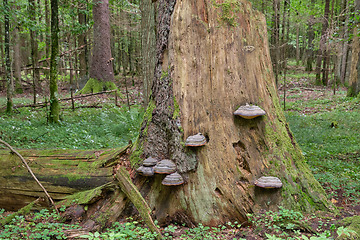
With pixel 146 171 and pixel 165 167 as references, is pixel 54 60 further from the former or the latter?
pixel 165 167

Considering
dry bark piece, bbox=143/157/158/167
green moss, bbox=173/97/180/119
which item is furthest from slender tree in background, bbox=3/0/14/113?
green moss, bbox=173/97/180/119

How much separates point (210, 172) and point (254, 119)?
1.05 m

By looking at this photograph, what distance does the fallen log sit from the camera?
4.10m

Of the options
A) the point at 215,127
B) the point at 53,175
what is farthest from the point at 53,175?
the point at 215,127

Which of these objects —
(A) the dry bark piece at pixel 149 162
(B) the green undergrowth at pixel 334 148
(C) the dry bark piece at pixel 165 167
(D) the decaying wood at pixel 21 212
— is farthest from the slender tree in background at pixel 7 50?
(B) the green undergrowth at pixel 334 148

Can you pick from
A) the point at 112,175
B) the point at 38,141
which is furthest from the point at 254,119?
the point at 38,141

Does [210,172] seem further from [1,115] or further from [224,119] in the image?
[1,115]

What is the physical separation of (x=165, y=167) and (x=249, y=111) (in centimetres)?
143

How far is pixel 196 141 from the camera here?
3.46 metres

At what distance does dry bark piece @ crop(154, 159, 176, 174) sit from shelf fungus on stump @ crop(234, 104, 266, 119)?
118cm

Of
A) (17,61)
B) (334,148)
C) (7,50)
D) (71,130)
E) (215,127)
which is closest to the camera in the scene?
(215,127)

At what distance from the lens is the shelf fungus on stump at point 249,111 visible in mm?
3500

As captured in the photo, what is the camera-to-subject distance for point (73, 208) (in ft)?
12.6

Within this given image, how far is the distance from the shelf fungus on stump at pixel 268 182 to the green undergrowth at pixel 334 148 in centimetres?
169
